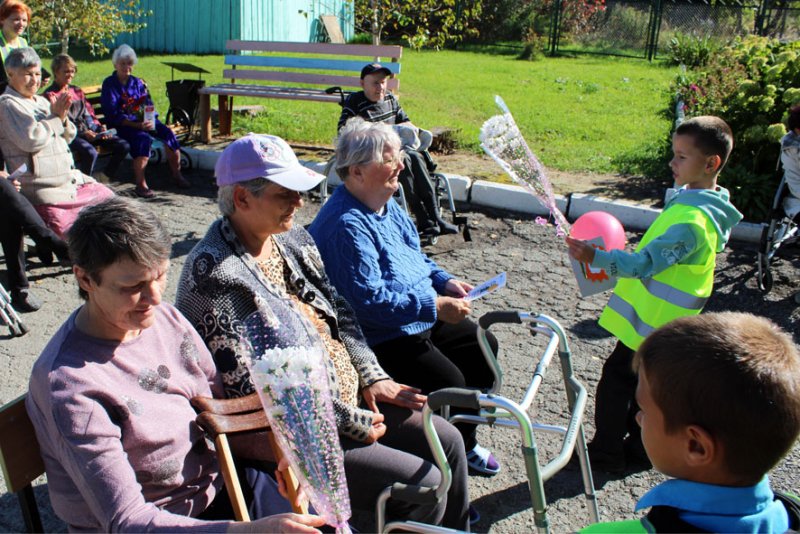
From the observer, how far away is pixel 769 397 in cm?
151

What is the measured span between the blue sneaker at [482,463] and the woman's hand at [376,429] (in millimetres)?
1021

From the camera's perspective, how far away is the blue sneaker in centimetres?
368

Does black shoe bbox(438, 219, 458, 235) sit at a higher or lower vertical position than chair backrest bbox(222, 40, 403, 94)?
lower

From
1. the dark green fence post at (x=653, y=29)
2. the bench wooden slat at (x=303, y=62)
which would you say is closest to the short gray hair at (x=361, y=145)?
the bench wooden slat at (x=303, y=62)

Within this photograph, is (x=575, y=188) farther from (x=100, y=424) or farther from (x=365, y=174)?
(x=100, y=424)

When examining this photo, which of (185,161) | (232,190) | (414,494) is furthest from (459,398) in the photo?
(185,161)

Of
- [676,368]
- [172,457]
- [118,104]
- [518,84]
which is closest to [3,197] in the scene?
[118,104]

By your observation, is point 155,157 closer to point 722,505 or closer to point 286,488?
point 286,488

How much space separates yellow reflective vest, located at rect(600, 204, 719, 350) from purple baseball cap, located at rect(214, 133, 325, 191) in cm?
169

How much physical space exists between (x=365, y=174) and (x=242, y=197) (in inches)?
32.0

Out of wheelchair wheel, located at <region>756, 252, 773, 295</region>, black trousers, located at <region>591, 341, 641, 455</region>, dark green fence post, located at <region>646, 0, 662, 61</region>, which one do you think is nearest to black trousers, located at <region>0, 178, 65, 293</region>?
black trousers, located at <region>591, 341, 641, 455</region>

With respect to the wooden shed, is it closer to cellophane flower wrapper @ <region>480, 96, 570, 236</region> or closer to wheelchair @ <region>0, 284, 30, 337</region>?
wheelchair @ <region>0, 284, 30, 337</region>

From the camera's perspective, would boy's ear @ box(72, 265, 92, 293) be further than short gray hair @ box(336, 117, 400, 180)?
No

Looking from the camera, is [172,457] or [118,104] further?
[118,104]
